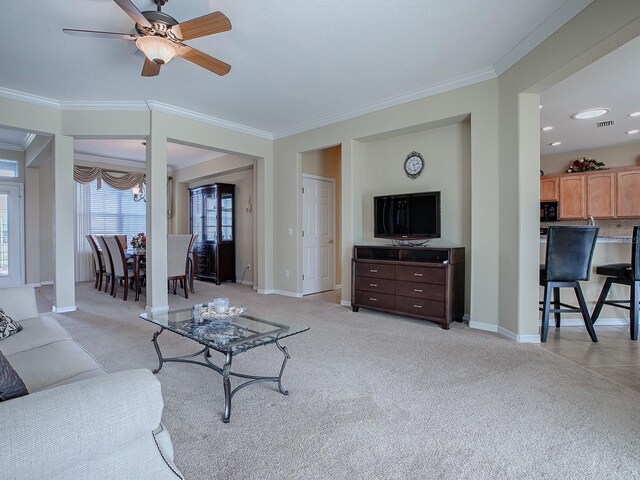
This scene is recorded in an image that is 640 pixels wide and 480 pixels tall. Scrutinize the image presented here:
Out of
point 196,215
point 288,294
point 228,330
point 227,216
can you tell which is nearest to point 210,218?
point 227,216

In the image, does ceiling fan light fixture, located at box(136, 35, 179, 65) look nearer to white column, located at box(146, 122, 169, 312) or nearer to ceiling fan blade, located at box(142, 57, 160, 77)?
ceiling fan blade, located at box(142, 57, 160, 77)

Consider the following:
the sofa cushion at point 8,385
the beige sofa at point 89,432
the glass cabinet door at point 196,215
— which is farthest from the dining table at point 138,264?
the beige sofa at point 89,432

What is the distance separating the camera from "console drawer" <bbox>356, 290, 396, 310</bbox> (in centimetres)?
406

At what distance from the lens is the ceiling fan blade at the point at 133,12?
198 cm

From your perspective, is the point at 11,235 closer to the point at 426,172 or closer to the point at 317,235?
the point at 317,235

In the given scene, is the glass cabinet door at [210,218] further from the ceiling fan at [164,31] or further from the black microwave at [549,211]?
the black microwave at [549,211]

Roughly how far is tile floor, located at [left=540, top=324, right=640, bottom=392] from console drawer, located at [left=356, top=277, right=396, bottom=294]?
1.55m

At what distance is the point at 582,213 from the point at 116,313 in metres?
7.59

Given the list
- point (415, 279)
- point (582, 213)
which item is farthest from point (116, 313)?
point (582, 213)

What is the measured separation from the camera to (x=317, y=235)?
5.91 m

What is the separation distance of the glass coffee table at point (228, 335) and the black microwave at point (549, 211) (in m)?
6.19

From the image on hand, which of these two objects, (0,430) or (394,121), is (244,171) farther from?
(0,430)

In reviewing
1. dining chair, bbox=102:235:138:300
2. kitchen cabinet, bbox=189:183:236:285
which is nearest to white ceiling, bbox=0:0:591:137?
dining chair, bbox=102:235:138:300

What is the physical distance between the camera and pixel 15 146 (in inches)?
253
